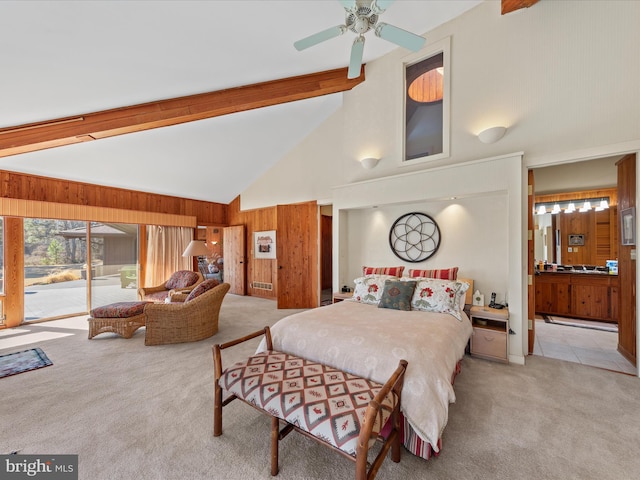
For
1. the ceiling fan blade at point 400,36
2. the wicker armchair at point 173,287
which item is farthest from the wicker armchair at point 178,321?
the ceiling fan blade at point 400,36

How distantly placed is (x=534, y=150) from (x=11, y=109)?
236 inches

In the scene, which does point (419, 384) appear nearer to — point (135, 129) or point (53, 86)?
point (53, 86)

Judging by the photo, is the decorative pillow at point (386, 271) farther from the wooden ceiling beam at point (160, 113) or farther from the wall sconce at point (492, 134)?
the wooden ceiling beam at point (160, 113)

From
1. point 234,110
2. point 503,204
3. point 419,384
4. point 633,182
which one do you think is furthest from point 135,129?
point 633,182

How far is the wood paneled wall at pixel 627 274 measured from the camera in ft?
9.37

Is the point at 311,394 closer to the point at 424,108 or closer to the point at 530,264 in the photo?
the point at 530,264

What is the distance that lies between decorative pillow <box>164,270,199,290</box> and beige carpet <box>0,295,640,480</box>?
2.25 m

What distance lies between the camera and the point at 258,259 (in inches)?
278

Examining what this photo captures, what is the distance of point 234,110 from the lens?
4.04 meters

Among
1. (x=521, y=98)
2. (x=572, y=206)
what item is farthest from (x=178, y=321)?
(x=572, y=206)

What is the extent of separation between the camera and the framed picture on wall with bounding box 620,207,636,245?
9.27 feet

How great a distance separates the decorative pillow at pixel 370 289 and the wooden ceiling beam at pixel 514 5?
361 centimetres

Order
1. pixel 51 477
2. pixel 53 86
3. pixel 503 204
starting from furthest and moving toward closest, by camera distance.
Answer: pixel 503 204 → pixel 53 86 → pixel 51 477

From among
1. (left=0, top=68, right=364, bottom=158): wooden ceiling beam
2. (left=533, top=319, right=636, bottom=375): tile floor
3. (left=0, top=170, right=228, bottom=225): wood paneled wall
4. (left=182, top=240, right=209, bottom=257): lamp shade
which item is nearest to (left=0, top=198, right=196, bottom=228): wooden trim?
(left=0, top=170, right=228, bottom=225): wood paneled wall
